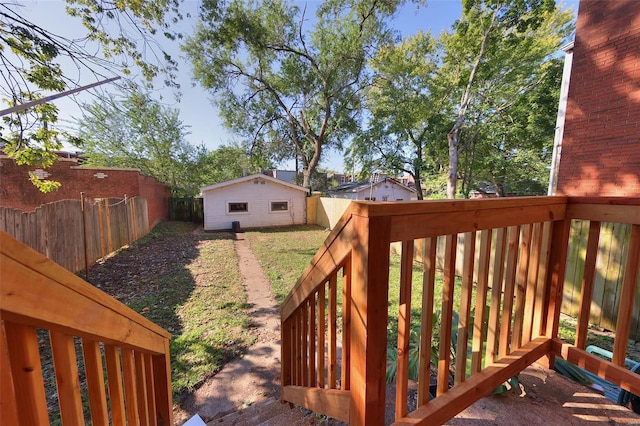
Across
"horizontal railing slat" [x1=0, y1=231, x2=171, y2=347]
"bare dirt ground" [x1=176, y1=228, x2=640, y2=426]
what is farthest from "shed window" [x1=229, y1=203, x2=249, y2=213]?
"horizontal railing slat" [x1=0, y1=231, x2=171, y2=347]

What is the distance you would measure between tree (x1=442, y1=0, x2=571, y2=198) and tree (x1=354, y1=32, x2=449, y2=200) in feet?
5.40

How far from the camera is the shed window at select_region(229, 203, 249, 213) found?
13.2 meters

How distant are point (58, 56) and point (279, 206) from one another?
1108 centimetres

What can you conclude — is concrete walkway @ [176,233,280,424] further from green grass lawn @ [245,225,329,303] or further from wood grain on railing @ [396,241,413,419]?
wood grain on railing @ [396,241,413,419]

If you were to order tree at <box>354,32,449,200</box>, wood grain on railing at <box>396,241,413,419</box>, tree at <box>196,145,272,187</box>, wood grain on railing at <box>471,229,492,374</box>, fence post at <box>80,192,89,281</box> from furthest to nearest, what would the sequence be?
tree at <box>196,145,272,187</box> → tree at <box>354,32,449,200</box> → fence post at <box>80,192,89,281</box> → wood grain on railing at <box>471,229,492,374</box> → wood grain on railing at <box>396,241,413,419</box>

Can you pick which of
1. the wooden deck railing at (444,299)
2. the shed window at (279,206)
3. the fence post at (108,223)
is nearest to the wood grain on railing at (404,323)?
the wooden deck railing at (444,299)

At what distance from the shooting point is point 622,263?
Result: 318 cm

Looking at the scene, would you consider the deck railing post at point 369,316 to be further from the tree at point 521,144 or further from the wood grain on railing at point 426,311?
the tree at point 521,144

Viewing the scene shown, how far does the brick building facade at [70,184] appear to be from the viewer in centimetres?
905

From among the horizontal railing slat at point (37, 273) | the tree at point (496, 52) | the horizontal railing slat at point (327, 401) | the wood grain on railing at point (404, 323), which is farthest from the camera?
the tree at point (496, 52)

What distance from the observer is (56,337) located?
0.73 metres

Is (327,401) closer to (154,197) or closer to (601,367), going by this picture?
(601,367)

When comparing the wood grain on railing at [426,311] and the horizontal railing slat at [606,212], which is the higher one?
the horizontal railing slat at [606,212]

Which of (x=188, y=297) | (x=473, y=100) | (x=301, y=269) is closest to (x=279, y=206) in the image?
(x=301, y=269)
